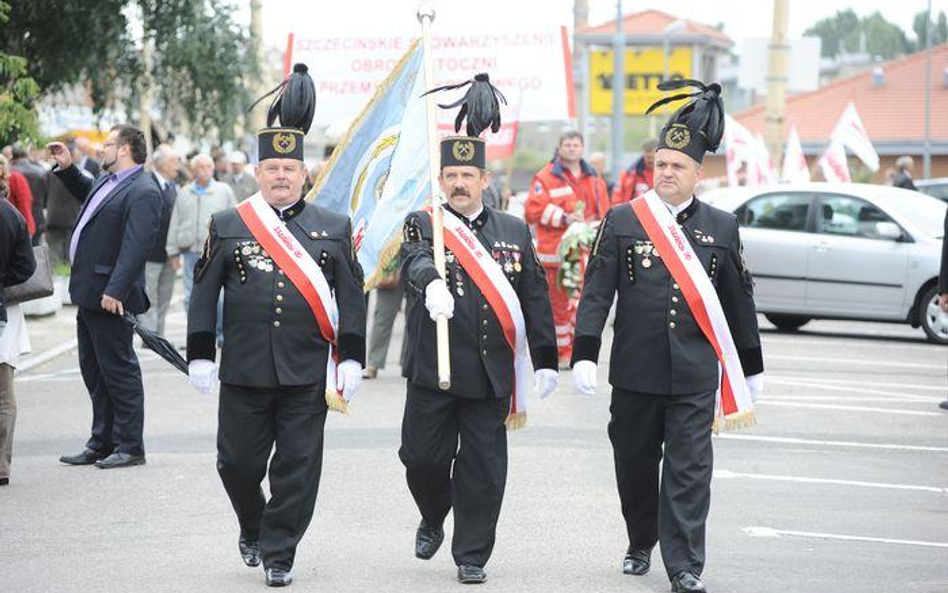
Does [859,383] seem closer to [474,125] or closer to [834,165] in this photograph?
[474,125]

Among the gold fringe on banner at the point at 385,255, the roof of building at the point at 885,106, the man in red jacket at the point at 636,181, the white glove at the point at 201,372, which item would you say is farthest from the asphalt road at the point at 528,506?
the roof of building at the point at 885,106

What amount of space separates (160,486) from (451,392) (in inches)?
111

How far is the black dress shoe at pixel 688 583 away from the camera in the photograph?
23.6ft

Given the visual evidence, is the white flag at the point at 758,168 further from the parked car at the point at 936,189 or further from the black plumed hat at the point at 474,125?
the black plumed hat at the point at 474,125

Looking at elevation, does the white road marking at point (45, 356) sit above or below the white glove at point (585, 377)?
below

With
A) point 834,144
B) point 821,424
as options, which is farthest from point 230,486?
point 834,144

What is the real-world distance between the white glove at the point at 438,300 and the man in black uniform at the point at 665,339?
0.59 m

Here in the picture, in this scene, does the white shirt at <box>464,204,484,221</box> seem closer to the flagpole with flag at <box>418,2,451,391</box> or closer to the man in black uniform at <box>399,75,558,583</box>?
the man in black uniform at <box>399,75,558,583</box>

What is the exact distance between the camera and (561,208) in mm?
15664

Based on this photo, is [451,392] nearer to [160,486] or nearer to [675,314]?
[675,314]

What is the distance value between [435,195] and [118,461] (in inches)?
146

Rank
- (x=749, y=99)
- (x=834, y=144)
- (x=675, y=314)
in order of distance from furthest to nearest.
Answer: (x=749, y=99) < (x=834, y=144) < (x=675, y=314)

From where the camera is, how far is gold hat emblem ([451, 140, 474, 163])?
770 cm

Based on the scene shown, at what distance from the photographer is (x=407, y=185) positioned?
8727mm
